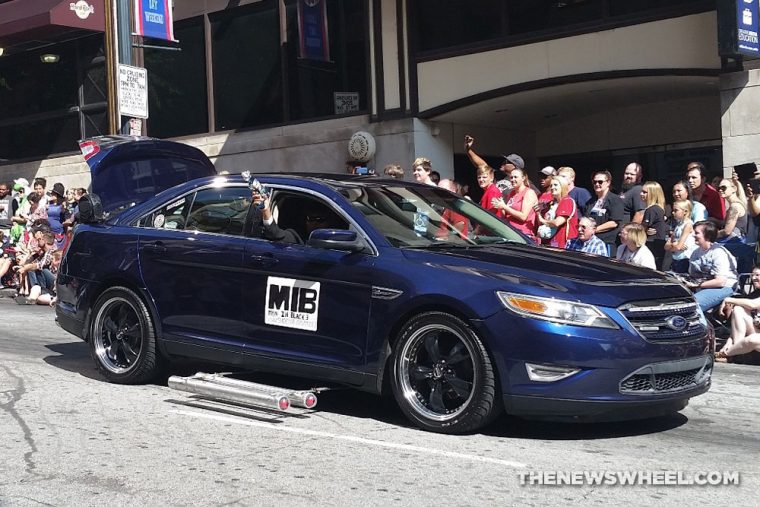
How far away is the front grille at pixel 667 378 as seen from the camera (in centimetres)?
600

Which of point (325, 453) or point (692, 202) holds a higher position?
point (692, 202)

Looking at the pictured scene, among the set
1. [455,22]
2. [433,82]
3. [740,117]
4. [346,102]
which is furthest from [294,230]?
[346,102]

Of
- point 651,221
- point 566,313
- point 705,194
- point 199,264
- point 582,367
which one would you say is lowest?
point 582,367

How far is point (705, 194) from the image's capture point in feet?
40.7

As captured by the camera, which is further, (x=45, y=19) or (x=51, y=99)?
(x=51, y=99)

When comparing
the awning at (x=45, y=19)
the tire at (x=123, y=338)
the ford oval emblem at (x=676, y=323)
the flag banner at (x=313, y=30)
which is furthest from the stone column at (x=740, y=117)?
the awning at (x=45, y=19)

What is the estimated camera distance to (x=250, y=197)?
7656 millimetres

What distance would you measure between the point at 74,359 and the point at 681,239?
21.2 ft

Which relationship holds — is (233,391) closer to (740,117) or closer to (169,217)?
(169,217)

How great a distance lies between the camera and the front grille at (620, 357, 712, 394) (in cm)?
600

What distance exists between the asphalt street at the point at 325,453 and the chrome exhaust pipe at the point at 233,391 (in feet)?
0.47

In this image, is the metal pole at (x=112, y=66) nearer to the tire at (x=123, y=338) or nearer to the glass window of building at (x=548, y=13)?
the glass window of building at (x=548, y=13)

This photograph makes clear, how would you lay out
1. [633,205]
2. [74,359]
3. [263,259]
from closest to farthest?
[263,259] → [74,359] → [633,205]

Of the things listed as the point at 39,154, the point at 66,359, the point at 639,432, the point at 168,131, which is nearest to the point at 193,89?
the point at 168,131
